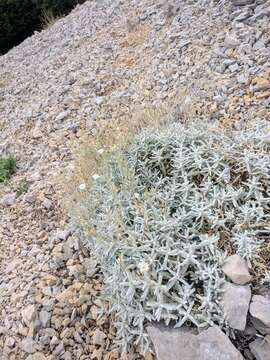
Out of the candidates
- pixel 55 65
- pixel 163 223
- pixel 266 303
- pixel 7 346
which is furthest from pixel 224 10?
pixel 7 346

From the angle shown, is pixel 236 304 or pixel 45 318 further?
pixel 45 318

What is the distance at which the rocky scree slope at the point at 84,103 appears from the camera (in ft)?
6.95

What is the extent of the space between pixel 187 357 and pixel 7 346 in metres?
0.98

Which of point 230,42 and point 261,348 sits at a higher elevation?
point 261,348

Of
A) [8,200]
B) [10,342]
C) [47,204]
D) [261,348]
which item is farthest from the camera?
[8,200]

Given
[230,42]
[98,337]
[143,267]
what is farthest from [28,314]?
[230,42]

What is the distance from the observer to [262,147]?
7.38ft

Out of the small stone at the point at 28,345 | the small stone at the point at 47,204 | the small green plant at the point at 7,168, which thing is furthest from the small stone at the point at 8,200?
the small stone at the point at 28,345

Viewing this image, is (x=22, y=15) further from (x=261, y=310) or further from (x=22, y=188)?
(x=261, y=310)

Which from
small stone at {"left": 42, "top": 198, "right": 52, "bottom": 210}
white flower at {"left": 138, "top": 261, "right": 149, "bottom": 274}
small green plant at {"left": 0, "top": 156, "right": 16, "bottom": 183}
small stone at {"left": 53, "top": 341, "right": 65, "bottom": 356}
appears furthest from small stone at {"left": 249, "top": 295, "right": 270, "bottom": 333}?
small green plant at {"left": 0, "top": 156, "right": 16, "bottom": 183}

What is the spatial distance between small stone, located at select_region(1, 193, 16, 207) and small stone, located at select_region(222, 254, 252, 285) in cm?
185

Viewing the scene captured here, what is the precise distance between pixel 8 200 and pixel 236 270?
195cm

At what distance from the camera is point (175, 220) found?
200 centimetres

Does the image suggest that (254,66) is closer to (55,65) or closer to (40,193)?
(40,193)
